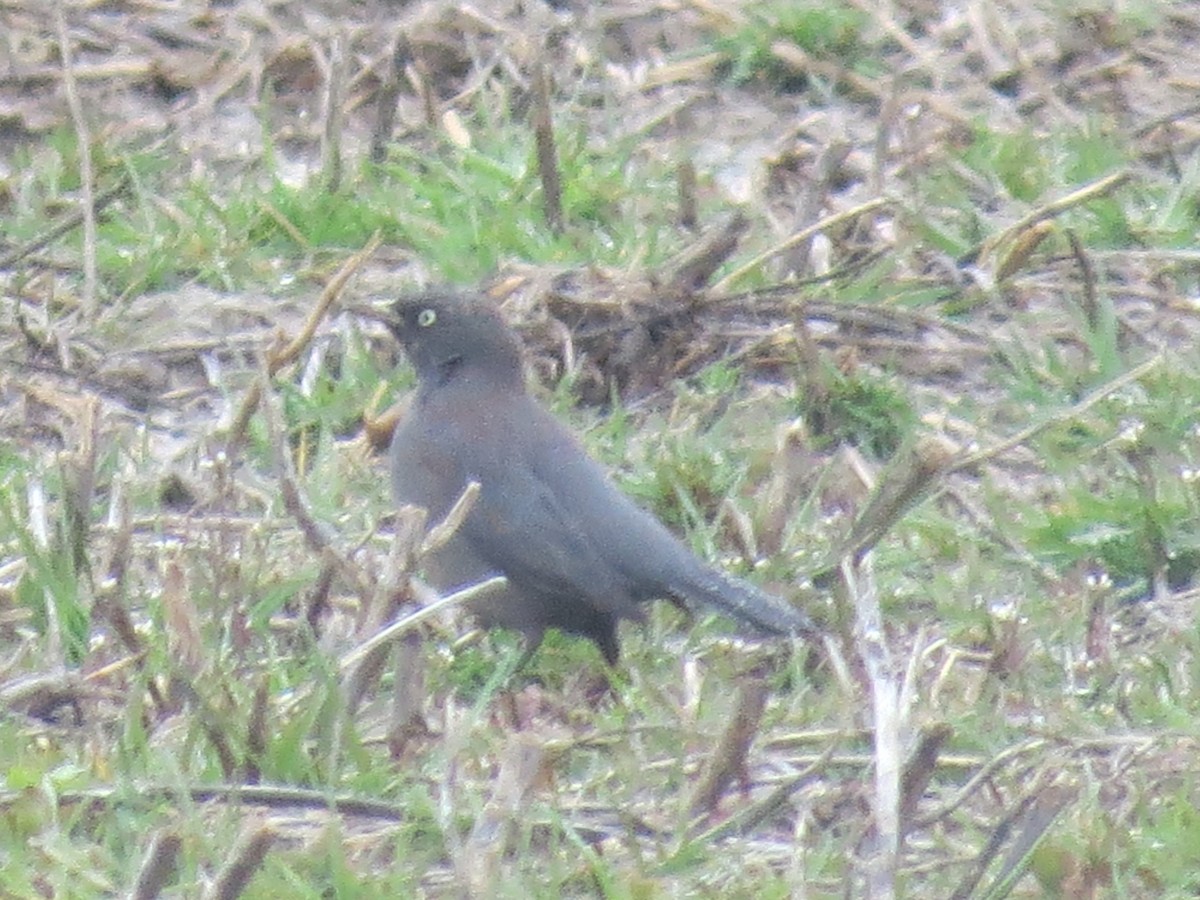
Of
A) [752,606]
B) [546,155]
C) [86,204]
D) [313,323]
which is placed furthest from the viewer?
[546,155]

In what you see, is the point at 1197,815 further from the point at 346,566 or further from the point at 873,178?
the point at 873,178

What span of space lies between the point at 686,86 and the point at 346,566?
13.2 feet

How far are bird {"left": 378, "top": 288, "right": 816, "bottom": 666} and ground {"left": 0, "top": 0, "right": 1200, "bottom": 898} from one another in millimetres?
145

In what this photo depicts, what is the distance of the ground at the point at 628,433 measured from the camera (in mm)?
4477

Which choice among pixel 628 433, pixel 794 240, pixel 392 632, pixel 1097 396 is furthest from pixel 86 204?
pixel 392 632

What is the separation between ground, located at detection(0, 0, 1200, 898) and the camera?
4.48m

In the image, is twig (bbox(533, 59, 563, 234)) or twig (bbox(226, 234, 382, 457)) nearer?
twig (bbox(226, 234, 382, 457))

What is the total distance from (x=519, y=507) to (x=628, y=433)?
35.0 inches

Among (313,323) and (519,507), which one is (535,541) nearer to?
(519,507)

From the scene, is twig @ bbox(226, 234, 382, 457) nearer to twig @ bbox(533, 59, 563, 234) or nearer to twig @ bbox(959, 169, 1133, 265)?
twig @ bbox(533, 59, 563, 234)

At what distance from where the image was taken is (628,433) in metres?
6.78

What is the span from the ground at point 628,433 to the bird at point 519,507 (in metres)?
0.14

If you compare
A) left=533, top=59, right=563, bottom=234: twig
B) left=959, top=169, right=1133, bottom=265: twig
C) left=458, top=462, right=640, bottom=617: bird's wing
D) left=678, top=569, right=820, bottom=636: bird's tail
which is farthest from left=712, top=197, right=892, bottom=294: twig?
left=678, top=569, right=820, bottom=636: bird's tail

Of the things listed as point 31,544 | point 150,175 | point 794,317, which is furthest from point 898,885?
point 150,175
